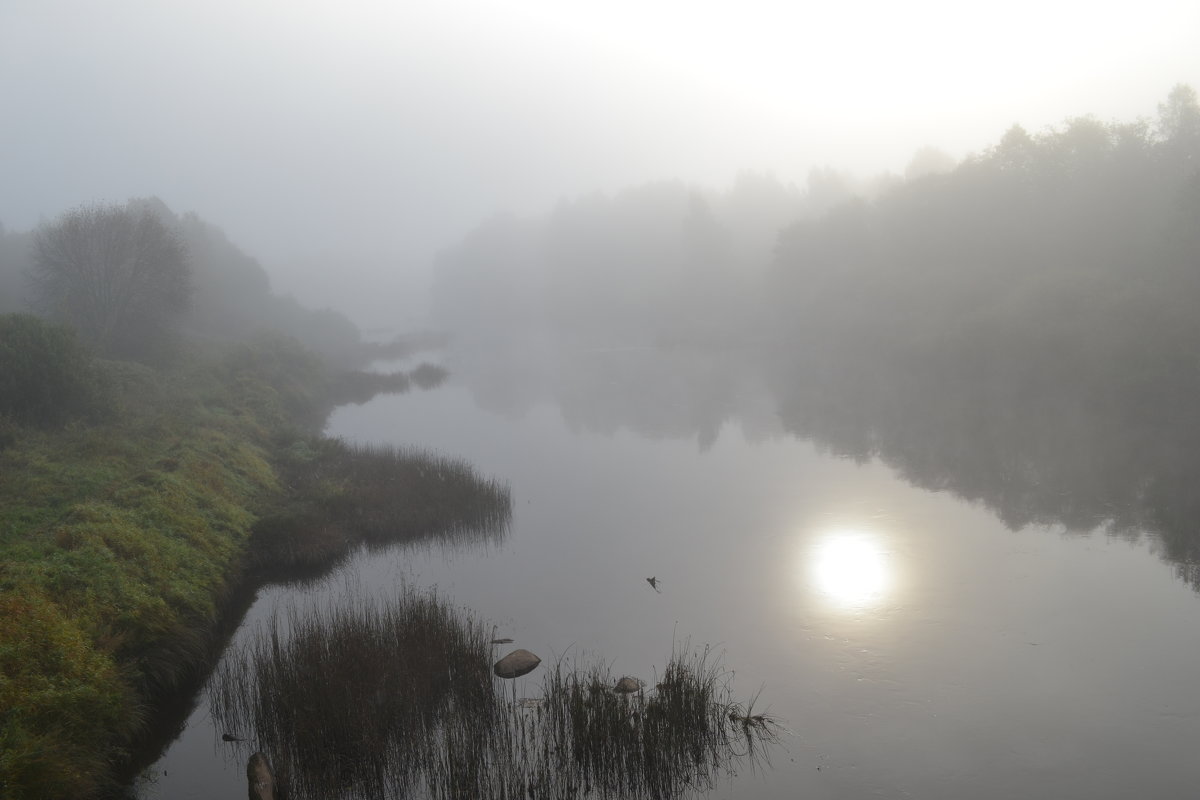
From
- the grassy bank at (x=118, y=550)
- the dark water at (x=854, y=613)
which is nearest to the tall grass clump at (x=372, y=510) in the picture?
the grassy bank at (x=118, y=550)

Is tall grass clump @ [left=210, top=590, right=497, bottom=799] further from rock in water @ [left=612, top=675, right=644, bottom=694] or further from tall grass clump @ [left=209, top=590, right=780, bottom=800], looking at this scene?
rock in water @ [left=612, top=675, right=644, bottom=694]

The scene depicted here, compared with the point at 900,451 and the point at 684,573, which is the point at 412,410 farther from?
the point at 684,573

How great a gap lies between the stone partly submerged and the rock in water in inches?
65.8

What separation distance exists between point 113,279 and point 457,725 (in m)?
39.8

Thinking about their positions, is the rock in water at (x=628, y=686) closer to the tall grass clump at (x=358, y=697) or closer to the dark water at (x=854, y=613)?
the dark water at (x=854, y=613)

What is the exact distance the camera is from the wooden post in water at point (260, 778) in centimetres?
900

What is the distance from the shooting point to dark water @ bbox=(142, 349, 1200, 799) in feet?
32.4

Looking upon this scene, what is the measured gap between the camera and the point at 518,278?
493ft

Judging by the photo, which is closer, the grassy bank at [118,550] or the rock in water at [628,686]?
the grassy bank at [118,550]

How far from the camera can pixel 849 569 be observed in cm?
1675

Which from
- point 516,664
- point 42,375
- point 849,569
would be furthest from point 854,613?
point 42,375

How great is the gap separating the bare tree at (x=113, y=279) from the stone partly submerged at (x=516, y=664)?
34.5 metres

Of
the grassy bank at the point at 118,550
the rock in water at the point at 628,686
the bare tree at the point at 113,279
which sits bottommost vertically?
the rock in water at the point at 628,686

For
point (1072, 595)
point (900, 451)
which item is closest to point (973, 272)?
point (900, 451)
